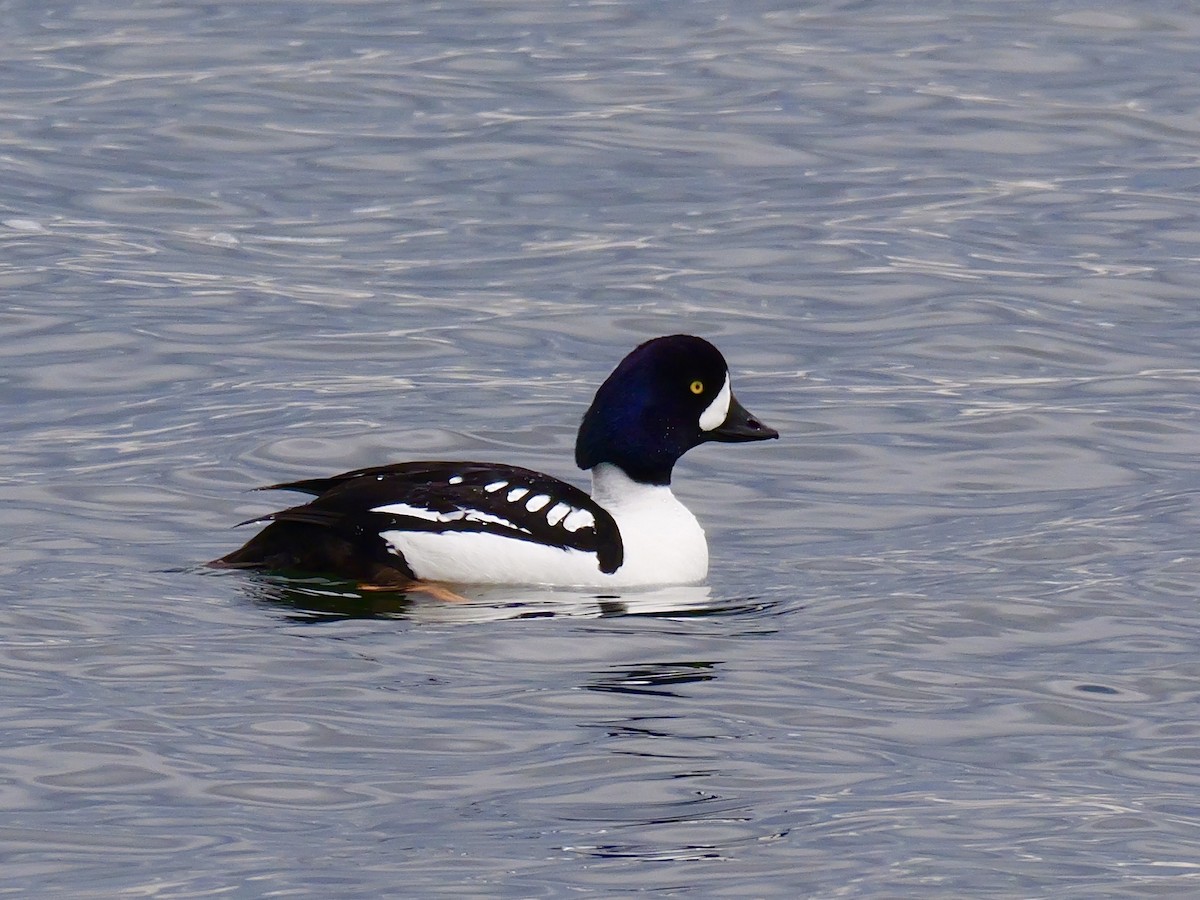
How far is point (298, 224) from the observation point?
17.8 meters

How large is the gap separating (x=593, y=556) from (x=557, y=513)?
0.81 ft

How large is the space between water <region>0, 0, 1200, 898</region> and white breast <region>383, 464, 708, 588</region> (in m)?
0.24

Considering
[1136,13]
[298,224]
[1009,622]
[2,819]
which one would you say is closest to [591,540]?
[1009,622]

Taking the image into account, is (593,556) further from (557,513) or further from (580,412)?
(580,412)

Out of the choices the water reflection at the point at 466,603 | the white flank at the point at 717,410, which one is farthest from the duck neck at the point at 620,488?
the water reflection at the point at 466,603

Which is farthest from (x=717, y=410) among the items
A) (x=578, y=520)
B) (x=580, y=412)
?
(x=580, y=412)

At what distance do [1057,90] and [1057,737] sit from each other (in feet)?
45.3

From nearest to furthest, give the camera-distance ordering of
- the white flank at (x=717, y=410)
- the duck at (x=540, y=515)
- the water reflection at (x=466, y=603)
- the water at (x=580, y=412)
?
the water at (x=580, y=412)
the water reflection at (x=466, y=603)
the duck at (x=540, y=515)
the white flank at (x=717, y=410)

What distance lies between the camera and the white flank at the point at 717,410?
11.2 meters

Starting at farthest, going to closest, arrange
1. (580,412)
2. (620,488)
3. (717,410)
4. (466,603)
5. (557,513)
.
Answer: (580,412), (717,410), (620,488), (557,513), (466,603)

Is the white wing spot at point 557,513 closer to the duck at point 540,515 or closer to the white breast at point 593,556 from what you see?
the duck at point 540,515

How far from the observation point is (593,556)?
10.6 m

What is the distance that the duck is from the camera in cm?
1030

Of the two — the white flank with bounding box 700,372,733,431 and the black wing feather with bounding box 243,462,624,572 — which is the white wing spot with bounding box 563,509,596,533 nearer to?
the black wing feather with bounding box 243,462,624,572
